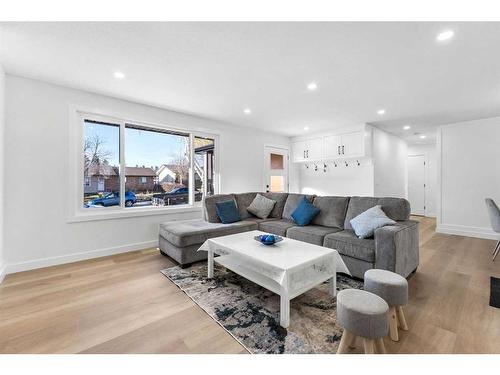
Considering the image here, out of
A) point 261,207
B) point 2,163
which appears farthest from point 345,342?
point 2,163

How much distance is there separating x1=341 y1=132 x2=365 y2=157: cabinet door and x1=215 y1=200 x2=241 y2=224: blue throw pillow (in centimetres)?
305

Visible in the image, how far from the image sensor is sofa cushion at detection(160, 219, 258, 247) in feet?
9.48

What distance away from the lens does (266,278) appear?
207cm

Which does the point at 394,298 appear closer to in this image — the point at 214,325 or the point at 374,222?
the point at 374,222

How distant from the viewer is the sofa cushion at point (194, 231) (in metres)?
2.89

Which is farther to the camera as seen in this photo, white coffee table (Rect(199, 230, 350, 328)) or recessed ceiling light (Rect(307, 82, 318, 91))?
recessed ceiling light (Rect(307, 82, 318, 91))

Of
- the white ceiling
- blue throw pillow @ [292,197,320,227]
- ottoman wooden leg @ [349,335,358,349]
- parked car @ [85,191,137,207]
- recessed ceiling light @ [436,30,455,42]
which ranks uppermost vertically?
the white ceiling

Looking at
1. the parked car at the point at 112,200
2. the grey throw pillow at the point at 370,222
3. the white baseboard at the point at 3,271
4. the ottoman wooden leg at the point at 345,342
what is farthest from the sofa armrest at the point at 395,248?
the white baseboard at the point at 3,271

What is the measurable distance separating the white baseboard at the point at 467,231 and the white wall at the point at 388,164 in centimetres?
131

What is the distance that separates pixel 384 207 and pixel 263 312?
84.0 inches

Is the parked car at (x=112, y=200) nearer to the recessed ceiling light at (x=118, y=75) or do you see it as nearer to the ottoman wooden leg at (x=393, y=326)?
the recessed ceiling light at (x=118, y=75)

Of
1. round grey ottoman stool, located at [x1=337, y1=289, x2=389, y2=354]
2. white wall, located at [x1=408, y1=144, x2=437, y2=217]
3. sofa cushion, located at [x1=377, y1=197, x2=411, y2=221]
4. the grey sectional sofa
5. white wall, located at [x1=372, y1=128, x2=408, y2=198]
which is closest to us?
round grey ottoman stool, located at [x1=337, y1=289, x2=389, y2=354]

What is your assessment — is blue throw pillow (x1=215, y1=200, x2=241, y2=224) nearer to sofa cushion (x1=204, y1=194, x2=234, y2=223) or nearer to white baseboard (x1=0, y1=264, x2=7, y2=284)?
sofa cushion (x1=204, y1=194, x2=234, y2=223)

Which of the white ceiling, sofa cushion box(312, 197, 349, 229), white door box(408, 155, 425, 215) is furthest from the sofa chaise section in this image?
white door box(408, 155, 425, 215)
